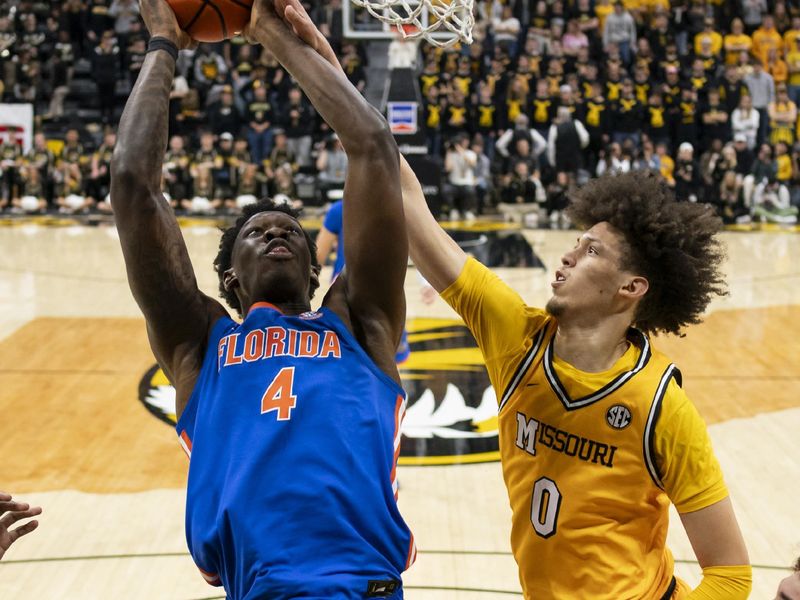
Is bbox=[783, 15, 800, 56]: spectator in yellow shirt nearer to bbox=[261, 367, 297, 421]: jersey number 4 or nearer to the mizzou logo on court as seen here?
the mizzou logo on court

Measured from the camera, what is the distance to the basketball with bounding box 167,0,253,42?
3.03 meters

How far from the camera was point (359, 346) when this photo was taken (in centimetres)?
274

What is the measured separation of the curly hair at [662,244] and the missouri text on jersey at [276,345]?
3.14 feet

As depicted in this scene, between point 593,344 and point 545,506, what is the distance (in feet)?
1.58

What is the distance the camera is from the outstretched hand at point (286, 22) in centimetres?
296

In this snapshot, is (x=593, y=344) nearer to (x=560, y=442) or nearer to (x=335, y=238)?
(x=560, y=442)

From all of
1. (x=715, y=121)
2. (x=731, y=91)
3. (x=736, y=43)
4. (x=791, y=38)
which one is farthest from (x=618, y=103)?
(x=791, y=38)

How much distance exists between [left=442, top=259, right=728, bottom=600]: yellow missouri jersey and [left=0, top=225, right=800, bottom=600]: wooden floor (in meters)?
0.66

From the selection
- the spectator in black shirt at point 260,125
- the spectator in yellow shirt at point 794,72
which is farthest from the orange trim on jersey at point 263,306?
the spectator in yellow shirt at point 794,72

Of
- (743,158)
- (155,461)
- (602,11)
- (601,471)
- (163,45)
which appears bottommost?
(155,461)

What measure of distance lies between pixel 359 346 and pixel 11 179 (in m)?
17.0

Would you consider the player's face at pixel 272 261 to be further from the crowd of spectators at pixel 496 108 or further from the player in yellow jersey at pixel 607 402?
the crowd of spectators at pixel 496 108

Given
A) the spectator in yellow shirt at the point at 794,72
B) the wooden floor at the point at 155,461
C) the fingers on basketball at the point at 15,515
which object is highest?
Result: the spectator in yellow shirt at the point at 794,72

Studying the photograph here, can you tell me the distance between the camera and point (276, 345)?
8.82ft
